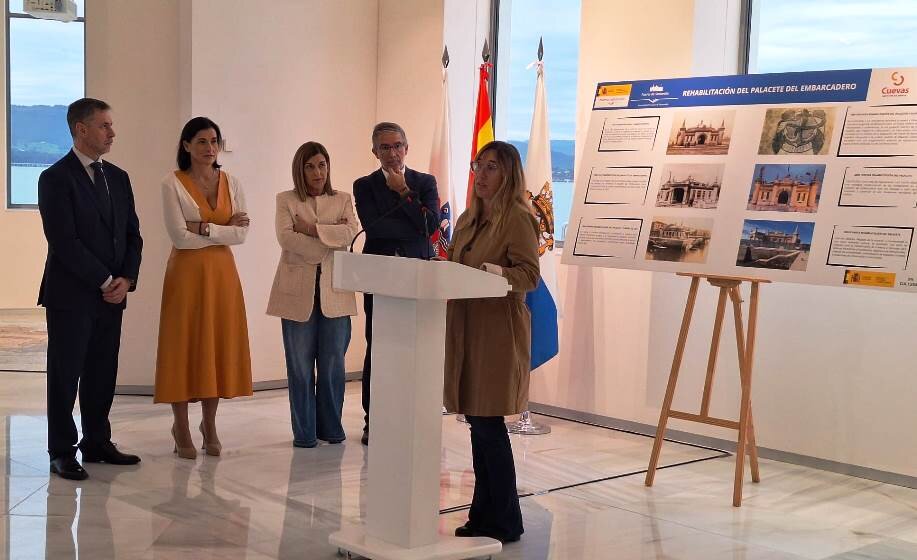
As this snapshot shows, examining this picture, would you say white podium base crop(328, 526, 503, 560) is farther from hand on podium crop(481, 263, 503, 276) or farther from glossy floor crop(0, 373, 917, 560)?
hand on podium crop(481, 263, 503, 276)

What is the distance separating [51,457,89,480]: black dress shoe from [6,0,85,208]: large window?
7595 millimetres

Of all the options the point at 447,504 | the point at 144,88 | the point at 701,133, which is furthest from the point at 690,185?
the point at 144,88

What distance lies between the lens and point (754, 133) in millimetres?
4984

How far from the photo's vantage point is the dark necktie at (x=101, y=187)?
497 centimetres

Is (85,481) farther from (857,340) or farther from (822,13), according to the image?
(822,13)

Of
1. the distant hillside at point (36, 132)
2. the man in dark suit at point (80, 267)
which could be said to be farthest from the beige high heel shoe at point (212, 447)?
the distant hillside at point (36, 132)

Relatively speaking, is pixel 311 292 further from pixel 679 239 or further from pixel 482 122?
pixel 679 239

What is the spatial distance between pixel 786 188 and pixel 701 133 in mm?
544

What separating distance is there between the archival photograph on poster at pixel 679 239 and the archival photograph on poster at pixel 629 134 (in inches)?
16.5

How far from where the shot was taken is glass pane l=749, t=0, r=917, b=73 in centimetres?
569

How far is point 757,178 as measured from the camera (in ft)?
16.2

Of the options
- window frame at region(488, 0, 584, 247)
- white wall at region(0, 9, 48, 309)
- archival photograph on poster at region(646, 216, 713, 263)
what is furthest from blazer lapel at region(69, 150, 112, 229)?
white wall at region(0, 9, 48, 309)

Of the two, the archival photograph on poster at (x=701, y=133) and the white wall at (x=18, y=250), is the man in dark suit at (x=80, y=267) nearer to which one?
the archival photograph on poster at (x=701, y=133)

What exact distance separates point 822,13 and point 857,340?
6.22 ft
